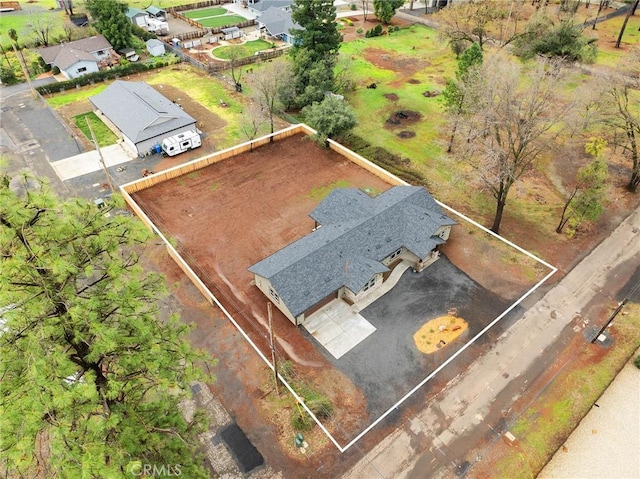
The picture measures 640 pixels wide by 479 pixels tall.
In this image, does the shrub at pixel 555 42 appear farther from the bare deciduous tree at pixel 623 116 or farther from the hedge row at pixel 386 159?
the hedge row at pixel 386 159

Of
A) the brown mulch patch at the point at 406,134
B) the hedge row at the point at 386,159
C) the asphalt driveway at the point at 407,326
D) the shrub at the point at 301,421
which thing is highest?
the brown mulch patch at the point at 406,134

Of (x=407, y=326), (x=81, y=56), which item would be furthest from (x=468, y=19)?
(x=81, y=56)

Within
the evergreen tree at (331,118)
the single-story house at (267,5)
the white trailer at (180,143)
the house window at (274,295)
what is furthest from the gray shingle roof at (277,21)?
the house window at (274,295)

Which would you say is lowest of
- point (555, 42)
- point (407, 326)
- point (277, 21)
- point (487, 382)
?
point (487, 382)

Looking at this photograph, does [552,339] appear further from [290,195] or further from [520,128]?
[290,195]

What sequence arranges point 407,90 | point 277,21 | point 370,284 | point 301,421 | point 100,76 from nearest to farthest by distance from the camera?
point 301,421 → point 370,284 → point 407,90 → point 100,76 → point 277,21

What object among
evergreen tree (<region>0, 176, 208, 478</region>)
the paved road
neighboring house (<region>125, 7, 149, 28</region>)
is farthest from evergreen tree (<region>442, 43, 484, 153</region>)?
neighboring house (<region>125, 7, 149, 28</region>)

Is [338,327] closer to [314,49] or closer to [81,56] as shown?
[314,49]

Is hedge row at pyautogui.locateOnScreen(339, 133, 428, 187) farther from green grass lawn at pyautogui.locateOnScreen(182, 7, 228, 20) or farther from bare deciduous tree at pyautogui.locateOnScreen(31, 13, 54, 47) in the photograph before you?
green grass lawn at pyautogui.locateOnScreen(182, 7, 228, 20)
